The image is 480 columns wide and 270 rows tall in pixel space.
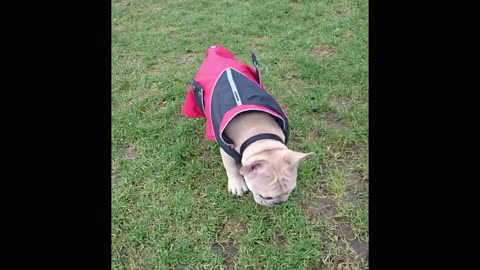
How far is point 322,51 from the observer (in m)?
4.86

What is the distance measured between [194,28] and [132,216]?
2.90 metres

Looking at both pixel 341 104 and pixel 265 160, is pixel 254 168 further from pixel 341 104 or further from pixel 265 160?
pixel 341 104

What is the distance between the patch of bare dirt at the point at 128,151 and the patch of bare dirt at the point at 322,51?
2.20 m

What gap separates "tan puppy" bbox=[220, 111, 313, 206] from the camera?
2689 millimetres

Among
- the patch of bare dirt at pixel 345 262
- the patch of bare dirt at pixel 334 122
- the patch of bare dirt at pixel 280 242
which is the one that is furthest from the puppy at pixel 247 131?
the patch of bare dirt at pixel 334 122

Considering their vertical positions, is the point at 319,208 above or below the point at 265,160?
below

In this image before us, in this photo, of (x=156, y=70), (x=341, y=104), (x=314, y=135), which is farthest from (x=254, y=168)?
(x=156, y=70)

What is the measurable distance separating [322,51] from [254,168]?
2.55 metres

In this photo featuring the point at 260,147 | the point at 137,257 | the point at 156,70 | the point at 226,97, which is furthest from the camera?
the point at 156,70

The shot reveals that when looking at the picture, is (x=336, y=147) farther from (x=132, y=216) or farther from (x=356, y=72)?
(x=132, y=216)

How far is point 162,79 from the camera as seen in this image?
4453 millimetres

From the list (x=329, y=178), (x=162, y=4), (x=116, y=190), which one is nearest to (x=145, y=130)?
(x=116, y=190)

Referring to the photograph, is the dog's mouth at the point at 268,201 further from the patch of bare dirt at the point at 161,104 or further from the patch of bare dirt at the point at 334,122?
the patch of bare dirt at the point at 161,104

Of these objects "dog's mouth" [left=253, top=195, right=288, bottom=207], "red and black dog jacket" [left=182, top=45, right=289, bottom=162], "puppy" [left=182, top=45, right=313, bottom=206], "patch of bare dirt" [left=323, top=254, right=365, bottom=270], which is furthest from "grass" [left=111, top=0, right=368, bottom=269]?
"red and black dog jacket" [left=182, top=45, right=289, bottom=162]
